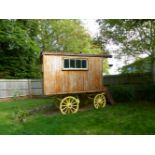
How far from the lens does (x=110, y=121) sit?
6.20m

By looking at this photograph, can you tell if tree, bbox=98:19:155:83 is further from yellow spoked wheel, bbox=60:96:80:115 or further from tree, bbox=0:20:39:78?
tree, bbox=0:20:39:78

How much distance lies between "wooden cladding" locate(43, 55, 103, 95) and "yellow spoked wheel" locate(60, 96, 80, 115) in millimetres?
219

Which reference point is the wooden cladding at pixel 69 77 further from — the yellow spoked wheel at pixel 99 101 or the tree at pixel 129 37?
the tree at pixel 129 37

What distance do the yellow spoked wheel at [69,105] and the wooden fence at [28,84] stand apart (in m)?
2.12

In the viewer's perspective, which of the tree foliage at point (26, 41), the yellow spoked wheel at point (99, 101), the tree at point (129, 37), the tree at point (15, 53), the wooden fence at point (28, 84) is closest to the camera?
the yellow spoked wheel at point (99, 101)

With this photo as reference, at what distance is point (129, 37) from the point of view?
29.6ft

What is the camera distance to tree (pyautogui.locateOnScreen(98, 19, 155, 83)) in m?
8.59

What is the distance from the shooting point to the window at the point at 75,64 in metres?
7.23

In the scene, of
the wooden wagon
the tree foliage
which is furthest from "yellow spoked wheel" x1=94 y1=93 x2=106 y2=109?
the tree foliage

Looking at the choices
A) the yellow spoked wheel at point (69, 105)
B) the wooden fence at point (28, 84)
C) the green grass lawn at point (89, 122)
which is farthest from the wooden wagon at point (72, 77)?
the wooden fence at point (28, 84)
